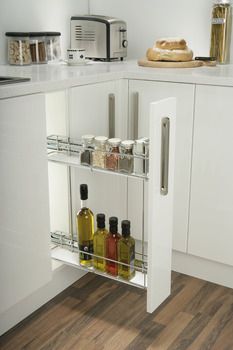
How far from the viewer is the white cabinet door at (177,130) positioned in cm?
198

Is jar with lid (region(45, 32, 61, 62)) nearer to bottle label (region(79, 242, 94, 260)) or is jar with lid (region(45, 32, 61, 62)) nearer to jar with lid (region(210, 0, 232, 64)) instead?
jar with lid (region(210, 0, 232, 64))

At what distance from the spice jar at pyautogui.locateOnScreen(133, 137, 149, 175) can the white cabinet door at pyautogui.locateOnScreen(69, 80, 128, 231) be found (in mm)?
299

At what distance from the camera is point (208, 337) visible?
1.81 meters

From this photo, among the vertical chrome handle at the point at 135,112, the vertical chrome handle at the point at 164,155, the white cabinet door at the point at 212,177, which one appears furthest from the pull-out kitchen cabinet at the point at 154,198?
the white cabinet door at the point at 212,177

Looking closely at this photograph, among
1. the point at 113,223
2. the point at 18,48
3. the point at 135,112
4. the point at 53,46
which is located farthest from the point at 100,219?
the point at 53,46

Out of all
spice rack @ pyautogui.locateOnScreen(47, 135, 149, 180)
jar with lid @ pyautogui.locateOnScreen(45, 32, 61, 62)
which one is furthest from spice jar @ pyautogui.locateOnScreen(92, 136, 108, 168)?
jar with lid @ pyautogui.locateOnScreen(45, 32, 61, 62)

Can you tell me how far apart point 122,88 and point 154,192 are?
0.69m

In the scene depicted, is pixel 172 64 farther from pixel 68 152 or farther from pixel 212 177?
pixel 68 152

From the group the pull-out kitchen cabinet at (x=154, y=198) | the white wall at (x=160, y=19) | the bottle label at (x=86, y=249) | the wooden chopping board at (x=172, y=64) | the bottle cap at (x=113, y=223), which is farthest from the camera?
the white wall at (x=160, y=19)

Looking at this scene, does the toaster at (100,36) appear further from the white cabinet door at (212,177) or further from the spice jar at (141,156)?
the spice jar at (141,156)

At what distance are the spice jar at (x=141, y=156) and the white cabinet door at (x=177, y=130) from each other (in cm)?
33

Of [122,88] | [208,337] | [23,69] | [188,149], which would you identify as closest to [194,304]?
[208,337]

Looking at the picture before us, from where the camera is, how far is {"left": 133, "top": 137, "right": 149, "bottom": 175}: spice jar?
1647 millimetres

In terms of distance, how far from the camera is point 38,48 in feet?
7.72
